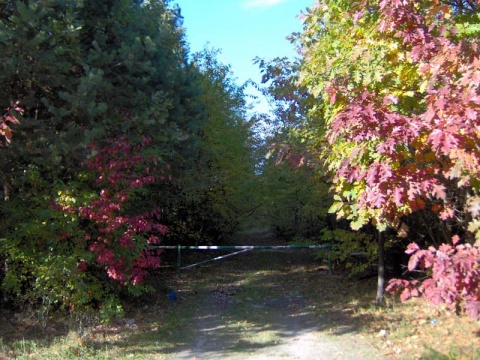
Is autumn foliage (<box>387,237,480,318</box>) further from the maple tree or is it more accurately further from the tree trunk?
the tree trunk

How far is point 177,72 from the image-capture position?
10078 millimetres

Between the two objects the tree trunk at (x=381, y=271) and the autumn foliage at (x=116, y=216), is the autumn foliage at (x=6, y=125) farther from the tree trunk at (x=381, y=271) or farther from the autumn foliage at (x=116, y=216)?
the tree trunk at (x=381, y=271)

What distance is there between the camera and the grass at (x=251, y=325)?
20.0 ft

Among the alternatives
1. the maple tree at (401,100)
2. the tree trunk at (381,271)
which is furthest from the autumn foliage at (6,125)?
the tree trunk at (381,271)

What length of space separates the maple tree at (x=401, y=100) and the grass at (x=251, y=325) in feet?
5.11

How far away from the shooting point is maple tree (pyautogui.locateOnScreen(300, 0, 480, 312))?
3561 mm

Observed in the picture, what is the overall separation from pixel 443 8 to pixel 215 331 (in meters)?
5.40

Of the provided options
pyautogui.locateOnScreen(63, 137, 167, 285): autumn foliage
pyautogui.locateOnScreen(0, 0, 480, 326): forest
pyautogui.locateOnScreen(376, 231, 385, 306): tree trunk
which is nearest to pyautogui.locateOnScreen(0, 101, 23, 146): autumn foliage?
pyautogui.locateOnScreen(0, 0, 480, 326): forest

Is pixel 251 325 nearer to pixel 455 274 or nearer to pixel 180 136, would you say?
pixel 180 136

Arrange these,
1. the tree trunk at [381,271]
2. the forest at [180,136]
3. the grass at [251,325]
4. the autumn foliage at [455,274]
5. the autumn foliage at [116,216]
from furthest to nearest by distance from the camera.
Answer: the tree trunk at [381,271]
the autumn foliage at [116,216]
the grass at [251,325]
the forest at [180,136]
the autumn foliage at [455,274]

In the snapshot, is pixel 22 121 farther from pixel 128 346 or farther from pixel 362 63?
pixel 362 63

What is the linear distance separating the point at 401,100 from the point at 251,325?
14.1ft

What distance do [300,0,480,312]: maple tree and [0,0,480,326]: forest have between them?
0.8 inches

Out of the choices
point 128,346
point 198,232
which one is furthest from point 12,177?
point 198,232
